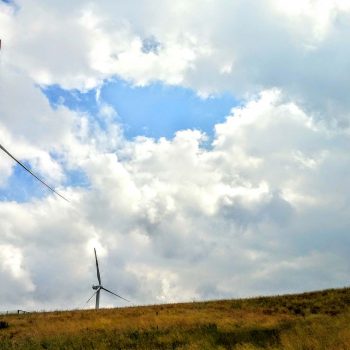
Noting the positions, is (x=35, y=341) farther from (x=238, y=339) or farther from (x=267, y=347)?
(x=267, y=347)

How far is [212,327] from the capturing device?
33.5 metres

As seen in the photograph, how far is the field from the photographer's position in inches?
1029

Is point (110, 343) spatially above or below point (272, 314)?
below

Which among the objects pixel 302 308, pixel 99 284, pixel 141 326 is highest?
pixel 99 284

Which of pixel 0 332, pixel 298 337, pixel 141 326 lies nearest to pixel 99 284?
pixel 0 332

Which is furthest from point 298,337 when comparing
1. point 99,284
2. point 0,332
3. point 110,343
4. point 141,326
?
point 99,284

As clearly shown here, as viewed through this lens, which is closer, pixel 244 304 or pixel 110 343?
pixel 110 343

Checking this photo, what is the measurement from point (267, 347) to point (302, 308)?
1022 inches

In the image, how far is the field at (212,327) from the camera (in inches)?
1029

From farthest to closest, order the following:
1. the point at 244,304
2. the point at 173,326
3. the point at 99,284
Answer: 1. the point at 99,284
2. the point at 244,304
3. the point at 173,326

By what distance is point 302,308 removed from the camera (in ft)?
159

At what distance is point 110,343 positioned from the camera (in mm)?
30109

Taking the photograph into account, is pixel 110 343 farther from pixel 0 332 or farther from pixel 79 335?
pixel 0 332

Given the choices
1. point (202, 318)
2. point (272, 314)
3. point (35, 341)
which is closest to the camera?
point (35, 341)
